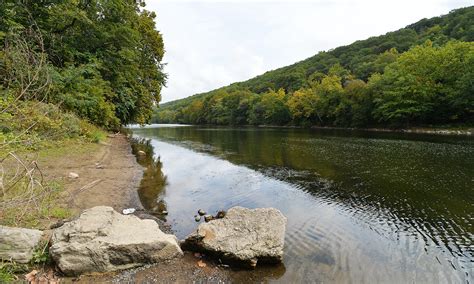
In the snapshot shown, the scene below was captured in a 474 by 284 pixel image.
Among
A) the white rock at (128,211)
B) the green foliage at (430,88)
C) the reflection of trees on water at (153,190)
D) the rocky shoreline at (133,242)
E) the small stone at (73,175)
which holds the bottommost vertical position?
the reflection of trees on water at (153,190)

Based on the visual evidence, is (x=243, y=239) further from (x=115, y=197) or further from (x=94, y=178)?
(x=94, y=178)

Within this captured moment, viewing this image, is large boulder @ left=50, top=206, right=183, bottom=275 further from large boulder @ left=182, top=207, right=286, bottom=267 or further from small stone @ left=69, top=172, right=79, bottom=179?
small stone @ left=69, top=172, right=79, bottom=179

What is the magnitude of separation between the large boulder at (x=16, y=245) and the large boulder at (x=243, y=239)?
2967mm

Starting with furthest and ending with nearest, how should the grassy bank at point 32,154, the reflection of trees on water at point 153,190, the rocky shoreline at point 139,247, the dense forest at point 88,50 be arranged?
the dense forest at point 88,50
the reflection of trees on water at point 153,190
the rocky shoreline at point 139,247
the grassy bank at point 32,154

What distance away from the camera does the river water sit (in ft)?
21.2

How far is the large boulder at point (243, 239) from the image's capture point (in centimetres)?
629

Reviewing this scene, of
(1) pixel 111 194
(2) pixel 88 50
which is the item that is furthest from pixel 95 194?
(2) pixel 88 50

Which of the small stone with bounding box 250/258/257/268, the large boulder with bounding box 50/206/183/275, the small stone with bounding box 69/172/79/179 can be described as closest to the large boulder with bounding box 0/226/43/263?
the large boulder with bounding box 50/206/183/275

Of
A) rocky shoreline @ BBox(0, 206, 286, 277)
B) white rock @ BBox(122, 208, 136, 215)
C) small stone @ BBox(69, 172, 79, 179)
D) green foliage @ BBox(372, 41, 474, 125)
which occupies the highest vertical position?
green foliage @ BBox(372, 41, 474, 125)

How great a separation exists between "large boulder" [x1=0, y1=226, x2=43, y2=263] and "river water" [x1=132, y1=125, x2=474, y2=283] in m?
3.55

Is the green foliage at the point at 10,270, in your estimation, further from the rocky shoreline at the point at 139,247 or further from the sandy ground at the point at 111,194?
the sandy ground at the point at 111,194

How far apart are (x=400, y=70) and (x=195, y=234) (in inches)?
2145

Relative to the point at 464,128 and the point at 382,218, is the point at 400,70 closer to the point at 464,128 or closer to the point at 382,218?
the point at 464,128

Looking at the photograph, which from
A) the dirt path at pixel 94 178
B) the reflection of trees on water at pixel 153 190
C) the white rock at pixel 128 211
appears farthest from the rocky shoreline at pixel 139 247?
the reflection of trees on water at pixel 153 190
